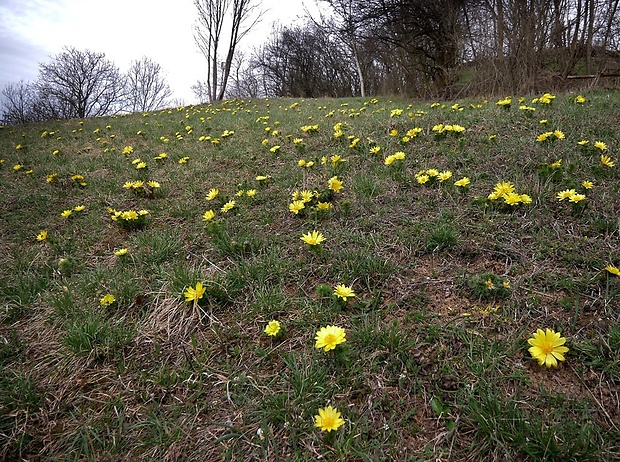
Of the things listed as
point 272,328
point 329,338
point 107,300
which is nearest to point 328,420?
point 329,338

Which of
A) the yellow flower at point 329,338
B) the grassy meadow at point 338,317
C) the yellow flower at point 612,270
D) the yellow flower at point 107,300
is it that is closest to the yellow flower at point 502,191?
the grassy meadow at point 338,317

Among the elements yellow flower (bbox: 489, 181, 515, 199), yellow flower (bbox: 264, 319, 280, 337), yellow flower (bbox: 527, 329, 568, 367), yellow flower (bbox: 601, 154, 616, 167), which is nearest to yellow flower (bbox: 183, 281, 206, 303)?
yellow flower (bbox: 264, 319, 280, 337)

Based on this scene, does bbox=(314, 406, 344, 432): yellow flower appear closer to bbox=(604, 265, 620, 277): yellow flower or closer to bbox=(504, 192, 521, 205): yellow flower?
bbox=(604, 265, 620, 277): yellow flower

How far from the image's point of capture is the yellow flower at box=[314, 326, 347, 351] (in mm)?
1534

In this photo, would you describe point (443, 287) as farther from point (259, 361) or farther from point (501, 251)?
point (259, 361)

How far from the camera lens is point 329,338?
1.57 metres

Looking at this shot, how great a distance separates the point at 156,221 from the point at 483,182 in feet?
10.5

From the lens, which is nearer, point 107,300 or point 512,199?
point 107,300

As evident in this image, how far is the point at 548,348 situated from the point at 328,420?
1.01 metres

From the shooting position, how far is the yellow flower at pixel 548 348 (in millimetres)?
1397

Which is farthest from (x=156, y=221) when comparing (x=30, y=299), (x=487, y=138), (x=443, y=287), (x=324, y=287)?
(x=487, y=138)

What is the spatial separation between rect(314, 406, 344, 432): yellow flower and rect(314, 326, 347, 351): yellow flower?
0.27m

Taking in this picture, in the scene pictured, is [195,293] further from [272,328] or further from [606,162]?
[606,162]

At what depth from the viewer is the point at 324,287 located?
195cm
